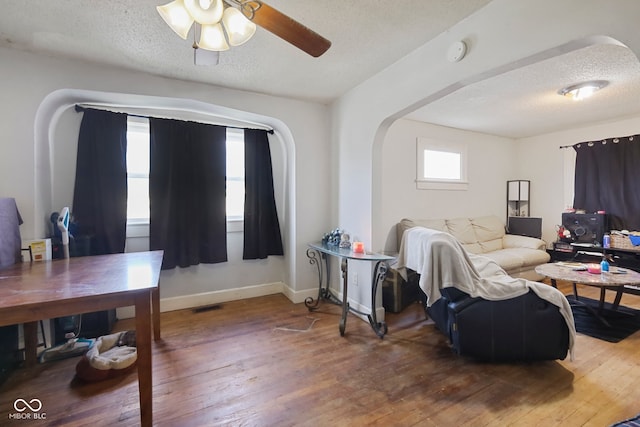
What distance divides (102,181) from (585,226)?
20.2 ft

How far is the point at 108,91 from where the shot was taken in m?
2.48

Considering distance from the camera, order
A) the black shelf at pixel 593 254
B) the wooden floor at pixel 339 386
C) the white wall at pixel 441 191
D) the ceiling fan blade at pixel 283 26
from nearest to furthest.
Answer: the ceiling fan blade at pixel 283 26
the wooden floor at pixel 339 386
the black shelf at pixel 593 254
the white wall at pixel 441 191

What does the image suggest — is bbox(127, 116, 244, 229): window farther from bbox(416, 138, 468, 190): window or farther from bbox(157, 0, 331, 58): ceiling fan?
bbox(416, 138, 468, 190): window

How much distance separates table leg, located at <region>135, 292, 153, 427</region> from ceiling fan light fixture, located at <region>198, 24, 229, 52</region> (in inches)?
50.9

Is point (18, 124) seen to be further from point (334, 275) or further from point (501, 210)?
point (501, 210)

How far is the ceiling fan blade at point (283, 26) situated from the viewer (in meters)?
1.24

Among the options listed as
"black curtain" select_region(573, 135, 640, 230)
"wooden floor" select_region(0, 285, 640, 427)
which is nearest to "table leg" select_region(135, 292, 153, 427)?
"wooden floor" select_region(0, 285, 640, 427)

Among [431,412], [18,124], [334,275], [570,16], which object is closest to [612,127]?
[570,16]

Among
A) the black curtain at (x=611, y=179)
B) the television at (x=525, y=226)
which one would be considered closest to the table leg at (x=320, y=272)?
the television at (x=525, y=226)

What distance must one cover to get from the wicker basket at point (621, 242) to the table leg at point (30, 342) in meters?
6.25

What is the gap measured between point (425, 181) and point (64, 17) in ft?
13.4

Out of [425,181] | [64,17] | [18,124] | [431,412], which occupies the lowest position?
[431,412]

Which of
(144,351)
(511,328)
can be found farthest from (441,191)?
(144,351)

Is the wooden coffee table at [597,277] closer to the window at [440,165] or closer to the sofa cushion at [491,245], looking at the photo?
the sofa cushion at [491,245]
